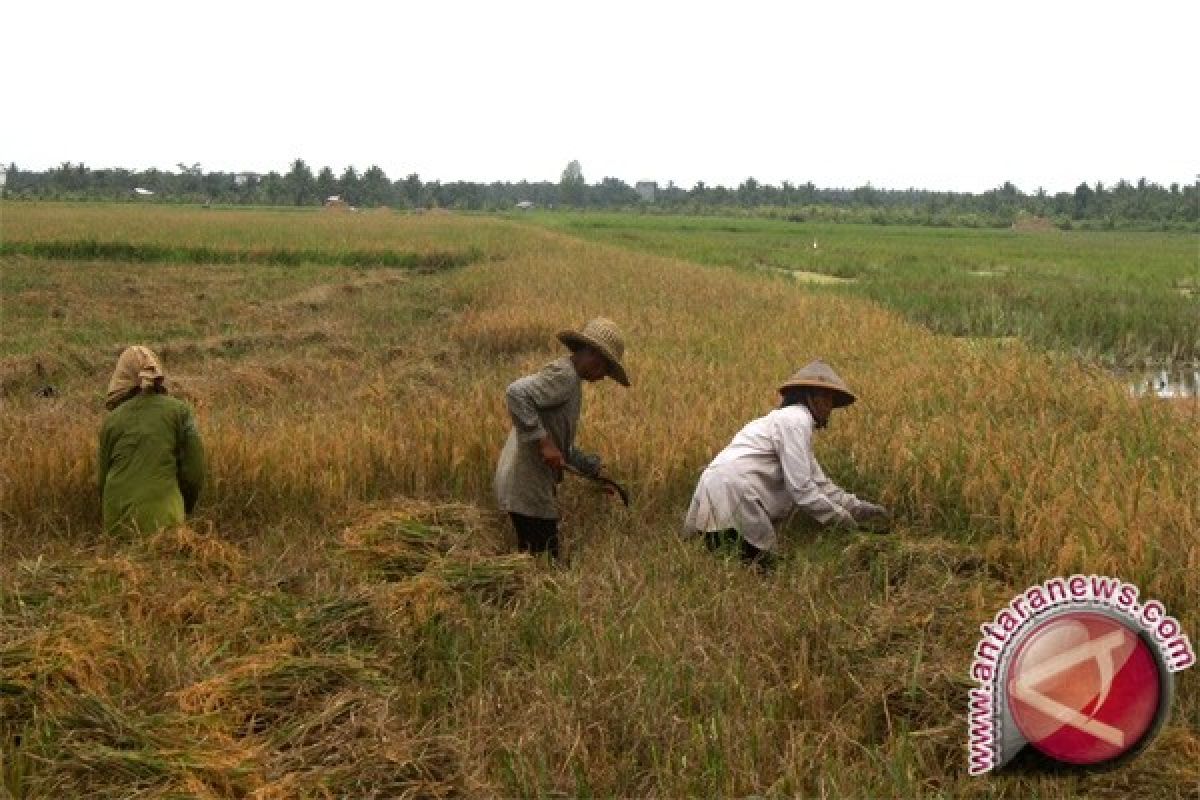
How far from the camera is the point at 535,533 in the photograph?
12.7ft

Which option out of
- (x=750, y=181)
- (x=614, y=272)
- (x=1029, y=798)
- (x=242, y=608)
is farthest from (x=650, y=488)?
(x=750, y=181)

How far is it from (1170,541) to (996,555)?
21.5 inches

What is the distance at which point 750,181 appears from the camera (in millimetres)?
103688

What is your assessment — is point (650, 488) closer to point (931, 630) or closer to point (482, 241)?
point (931, 630)

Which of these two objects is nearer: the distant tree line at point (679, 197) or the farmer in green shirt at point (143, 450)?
the farmer in green shirt at point (143, 450)

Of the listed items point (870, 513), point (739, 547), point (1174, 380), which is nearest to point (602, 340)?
point (739, 547)

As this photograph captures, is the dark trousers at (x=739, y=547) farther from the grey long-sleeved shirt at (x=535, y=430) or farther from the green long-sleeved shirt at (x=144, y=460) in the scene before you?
the green long-sleeved shirt at (x=144, y=460)

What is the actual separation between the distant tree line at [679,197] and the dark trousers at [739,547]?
62.6 metres

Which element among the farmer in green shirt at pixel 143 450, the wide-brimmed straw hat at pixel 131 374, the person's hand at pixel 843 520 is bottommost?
the person's hand at pixel 843 520

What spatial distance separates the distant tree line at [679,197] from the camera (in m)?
64.8

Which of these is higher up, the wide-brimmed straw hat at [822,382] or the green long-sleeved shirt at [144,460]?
the wide-brimmed straw hat at [822,382]

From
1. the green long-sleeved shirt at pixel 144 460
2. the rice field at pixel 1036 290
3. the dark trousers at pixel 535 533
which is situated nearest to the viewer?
the green long-sleeved shirt at pixel 144 460

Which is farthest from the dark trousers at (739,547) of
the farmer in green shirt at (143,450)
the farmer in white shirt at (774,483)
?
the farmer in green shirt at (143,450)

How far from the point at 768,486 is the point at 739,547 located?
0.93 feet
